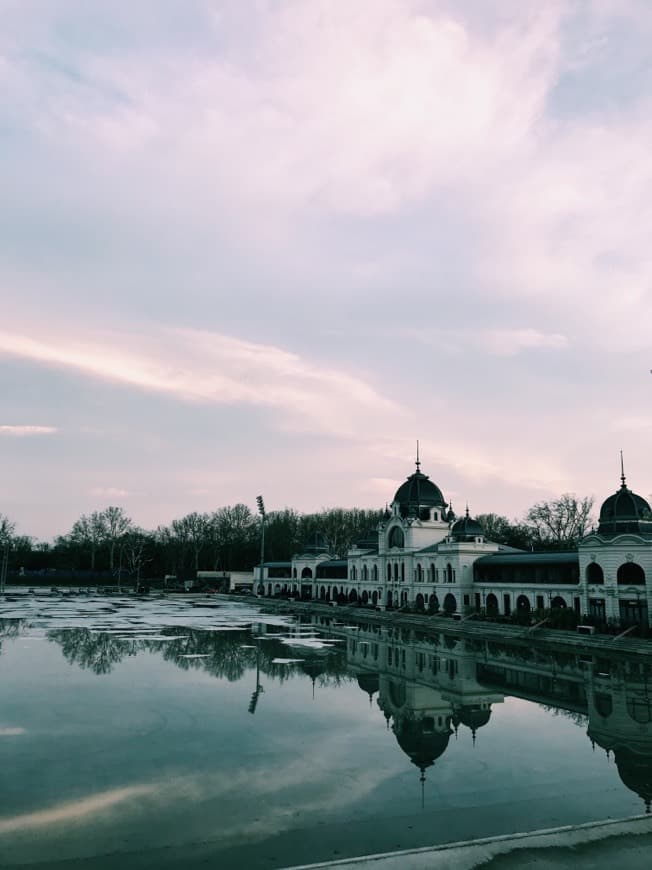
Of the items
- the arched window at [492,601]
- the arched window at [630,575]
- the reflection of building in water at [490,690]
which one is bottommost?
the reflection of building in water at [490,690]

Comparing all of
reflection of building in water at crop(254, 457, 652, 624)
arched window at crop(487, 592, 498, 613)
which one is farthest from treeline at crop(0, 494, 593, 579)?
arched window at crop(487, 592, 498, 613)

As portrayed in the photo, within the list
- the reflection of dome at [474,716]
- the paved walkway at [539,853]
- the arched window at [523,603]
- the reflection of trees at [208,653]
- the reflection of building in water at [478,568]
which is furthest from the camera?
the arched window at [523,603]

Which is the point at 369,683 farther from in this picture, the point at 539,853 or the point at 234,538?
the point at 234,538

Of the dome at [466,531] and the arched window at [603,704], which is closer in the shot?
the arched window at [603,704]

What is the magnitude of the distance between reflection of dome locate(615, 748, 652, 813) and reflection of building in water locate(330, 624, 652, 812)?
0.10 ft

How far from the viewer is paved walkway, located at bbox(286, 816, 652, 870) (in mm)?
13260

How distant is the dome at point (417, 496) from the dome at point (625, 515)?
107ft

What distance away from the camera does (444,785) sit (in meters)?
19.4

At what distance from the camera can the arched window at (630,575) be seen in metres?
55.2

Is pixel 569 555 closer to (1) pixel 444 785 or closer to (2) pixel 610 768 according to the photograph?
(2) pixel 610 768

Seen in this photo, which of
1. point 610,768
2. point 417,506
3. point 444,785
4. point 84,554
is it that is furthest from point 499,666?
point 84,554

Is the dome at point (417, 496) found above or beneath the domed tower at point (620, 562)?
above

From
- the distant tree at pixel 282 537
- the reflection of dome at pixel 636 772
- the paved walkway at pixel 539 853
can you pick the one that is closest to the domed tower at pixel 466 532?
the reflection of dome at pixel 636 772

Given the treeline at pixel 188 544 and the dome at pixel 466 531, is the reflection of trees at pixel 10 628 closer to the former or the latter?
the dome at pixel 466 531
